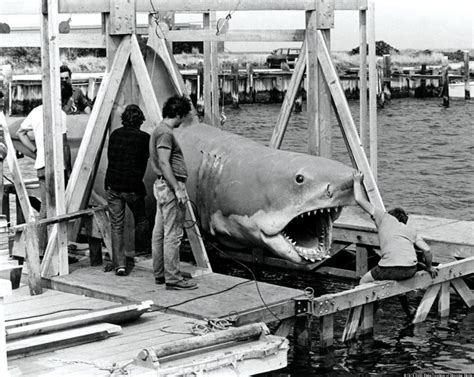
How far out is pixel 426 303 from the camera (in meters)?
12.2

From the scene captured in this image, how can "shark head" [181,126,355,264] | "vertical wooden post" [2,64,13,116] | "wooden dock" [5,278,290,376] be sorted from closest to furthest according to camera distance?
"wooden dock" [5,278,290,376], "shark head" [181,126,355,264], "vertical wooden post" [2,64,13,116]

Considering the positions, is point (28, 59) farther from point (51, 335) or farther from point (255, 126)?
point (51, 335)

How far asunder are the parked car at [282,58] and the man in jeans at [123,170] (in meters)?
62.9

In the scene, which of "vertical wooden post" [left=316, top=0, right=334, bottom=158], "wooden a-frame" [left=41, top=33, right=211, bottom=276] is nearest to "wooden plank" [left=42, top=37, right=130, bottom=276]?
"wooden a-frame" [left=41, top=33, right=211, bottom=276]

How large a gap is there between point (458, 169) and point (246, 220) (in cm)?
2423

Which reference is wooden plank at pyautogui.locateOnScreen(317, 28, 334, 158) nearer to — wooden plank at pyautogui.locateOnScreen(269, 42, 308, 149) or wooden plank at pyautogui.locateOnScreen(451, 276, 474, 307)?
wooden plank at pyautogui.locateOnScreen(269, 42, 308, 149)

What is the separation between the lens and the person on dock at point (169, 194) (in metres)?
11.0

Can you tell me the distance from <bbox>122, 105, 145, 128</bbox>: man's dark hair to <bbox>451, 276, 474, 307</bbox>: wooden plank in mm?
4185

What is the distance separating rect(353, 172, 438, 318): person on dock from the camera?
1135 cm

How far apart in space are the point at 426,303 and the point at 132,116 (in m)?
3.99

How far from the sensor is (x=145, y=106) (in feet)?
40.7

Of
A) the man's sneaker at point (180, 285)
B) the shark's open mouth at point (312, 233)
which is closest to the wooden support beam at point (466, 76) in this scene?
the shark's open mouth at point (312, 233)

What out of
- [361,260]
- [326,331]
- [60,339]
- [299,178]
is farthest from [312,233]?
[60,339]

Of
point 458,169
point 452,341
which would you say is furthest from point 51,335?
point 458,169
